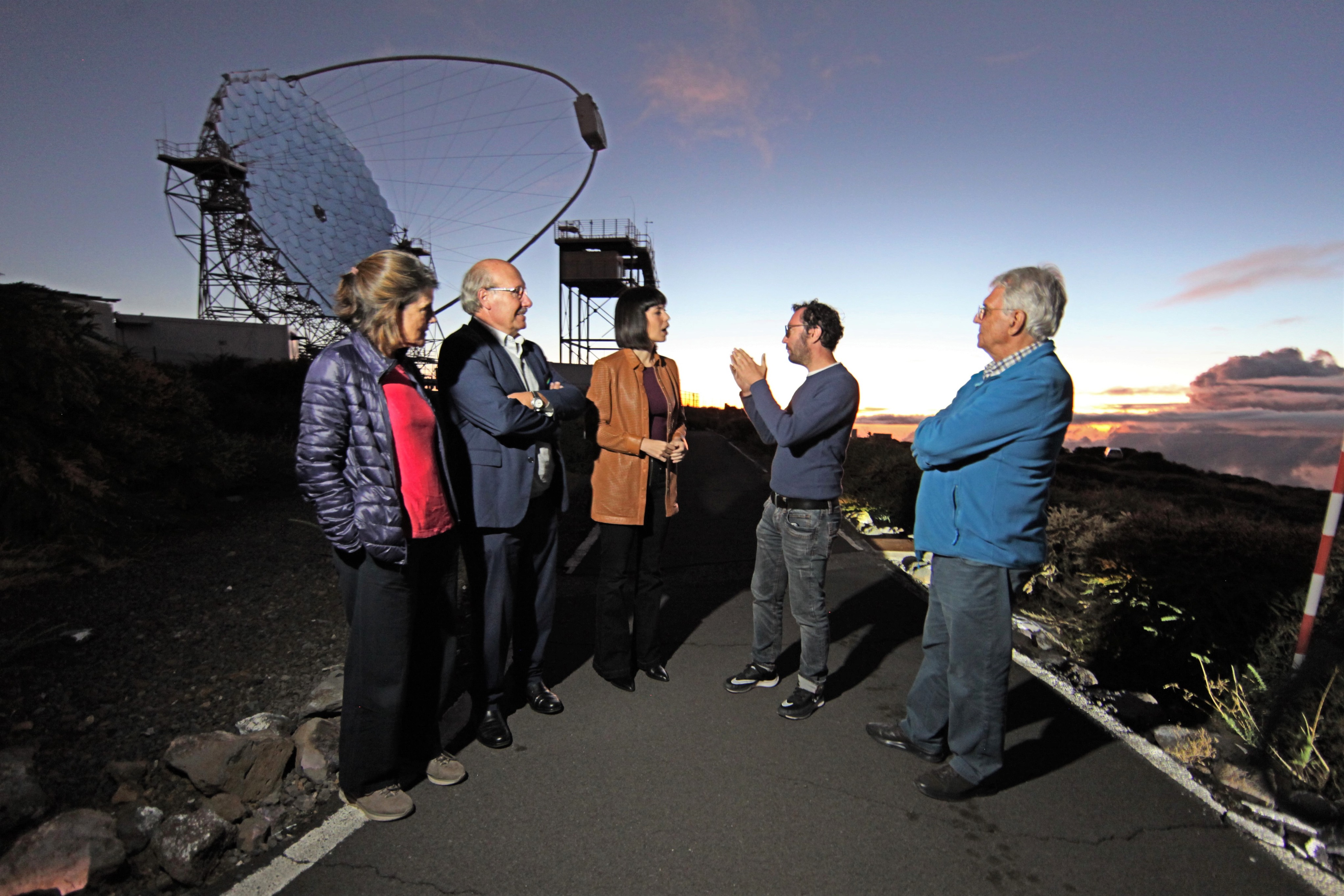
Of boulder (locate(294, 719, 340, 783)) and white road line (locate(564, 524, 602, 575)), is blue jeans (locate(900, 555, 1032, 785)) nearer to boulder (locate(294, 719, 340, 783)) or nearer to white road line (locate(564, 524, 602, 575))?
boulder (locate(294, 719, 340, 783))

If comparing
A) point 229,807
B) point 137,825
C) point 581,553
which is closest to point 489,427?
point 229,807

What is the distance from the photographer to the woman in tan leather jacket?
3947 millimetres

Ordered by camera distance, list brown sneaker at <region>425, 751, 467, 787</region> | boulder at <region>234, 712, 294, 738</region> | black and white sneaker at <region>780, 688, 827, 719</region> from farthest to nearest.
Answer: black and white sneaker at <region>780, 688, 827, 719</region>, boulder at <region>234, 712, 294, 738</region>, brown sneaker at <region>425, 751, 467, 787</region>

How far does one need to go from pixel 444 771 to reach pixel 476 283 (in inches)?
84.4

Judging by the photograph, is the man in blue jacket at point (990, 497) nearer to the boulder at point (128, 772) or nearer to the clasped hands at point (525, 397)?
the clasped hands at point (525, 397)

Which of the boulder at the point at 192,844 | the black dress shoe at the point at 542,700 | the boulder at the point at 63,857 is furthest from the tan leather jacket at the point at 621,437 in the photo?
the boulder at the point at 63,857

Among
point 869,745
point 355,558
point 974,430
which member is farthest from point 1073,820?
point 355,558

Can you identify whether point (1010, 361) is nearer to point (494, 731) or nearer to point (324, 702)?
point (494, 731)

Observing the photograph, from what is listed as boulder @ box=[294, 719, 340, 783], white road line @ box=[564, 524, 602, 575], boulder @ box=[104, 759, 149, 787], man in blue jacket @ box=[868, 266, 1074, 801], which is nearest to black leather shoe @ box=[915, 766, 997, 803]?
man in blue jacket @ box=[868, 266, 1074, 801]

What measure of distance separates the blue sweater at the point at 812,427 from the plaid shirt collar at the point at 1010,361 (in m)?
0.82

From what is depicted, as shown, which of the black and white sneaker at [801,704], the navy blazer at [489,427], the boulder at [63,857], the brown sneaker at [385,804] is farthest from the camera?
the black and white sneaker at [801,704]

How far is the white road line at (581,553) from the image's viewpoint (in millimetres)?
6977

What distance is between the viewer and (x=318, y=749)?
3.22m

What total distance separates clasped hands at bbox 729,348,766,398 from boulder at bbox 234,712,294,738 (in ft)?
8.85
